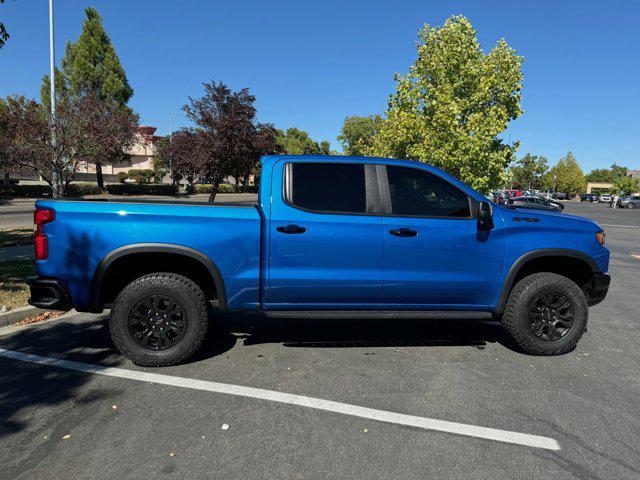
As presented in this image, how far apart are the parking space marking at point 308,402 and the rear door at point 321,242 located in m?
0.86

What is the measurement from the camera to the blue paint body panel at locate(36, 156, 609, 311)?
13.0 ft

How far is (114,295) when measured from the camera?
4.41 m

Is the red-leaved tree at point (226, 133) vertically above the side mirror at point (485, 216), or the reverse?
the red-leaved tree at point (226, 133)

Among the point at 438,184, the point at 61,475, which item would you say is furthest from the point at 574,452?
the point at 61,475

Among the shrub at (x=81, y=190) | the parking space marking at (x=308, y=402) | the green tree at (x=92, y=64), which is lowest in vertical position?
the parking space marking at (x=308, y=402)

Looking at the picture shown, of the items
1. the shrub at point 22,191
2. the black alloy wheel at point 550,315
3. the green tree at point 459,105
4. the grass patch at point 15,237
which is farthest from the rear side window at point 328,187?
the shrub at point 22,191

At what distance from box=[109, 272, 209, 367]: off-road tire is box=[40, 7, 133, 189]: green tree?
36.2 m

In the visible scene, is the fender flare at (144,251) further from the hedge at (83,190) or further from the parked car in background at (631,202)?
the parked car in background at (631,202)

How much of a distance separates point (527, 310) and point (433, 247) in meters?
1.18

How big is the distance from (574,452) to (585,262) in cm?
227

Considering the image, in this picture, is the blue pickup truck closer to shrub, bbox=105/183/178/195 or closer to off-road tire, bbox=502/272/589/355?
off-road tire, bbox=502/272/589/355

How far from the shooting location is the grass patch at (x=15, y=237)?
10500 mm

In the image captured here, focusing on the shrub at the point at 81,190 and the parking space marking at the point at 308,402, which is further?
the shrub at the point at 81,190

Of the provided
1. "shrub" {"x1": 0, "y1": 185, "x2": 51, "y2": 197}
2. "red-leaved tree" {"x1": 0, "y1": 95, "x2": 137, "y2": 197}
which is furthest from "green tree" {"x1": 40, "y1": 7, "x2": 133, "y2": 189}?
"red-leaved tree" {"x1": 0, "y1": 95, "x2": 137, "y2": 197}
